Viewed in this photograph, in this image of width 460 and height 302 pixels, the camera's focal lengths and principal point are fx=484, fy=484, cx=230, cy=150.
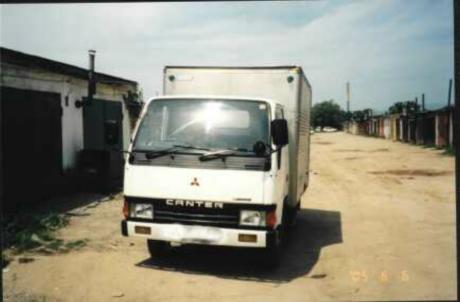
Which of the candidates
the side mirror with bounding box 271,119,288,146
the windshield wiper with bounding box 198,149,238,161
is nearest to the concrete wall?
the windshield wiper with bounding box 198,149,238,161

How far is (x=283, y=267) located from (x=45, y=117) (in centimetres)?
738

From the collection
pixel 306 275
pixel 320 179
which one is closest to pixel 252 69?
pixel 306 275

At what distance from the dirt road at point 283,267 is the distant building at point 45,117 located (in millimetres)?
1533

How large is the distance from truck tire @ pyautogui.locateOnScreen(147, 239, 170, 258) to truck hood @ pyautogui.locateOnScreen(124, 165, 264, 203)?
1.02 meters

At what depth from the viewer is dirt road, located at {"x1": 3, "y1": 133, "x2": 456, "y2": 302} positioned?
541 cm

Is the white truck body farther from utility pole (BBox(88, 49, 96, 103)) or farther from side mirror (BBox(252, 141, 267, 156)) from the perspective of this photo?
utility pole (BBox(88, 49, 96, 103))

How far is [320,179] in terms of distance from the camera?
17.3 meters

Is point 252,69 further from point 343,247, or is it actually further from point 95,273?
point 95,273

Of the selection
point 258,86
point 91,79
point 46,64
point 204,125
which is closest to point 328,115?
point 91,79

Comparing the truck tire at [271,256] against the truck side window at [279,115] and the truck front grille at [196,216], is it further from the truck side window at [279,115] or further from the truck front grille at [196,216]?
the truck side window at [279,115]

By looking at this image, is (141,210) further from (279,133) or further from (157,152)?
(279,133)

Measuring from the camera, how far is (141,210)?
5855 millimetres

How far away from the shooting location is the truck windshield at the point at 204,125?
235 inches

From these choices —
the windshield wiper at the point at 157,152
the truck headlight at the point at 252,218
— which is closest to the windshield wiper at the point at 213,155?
the windshield wiper at the point at 157,152
